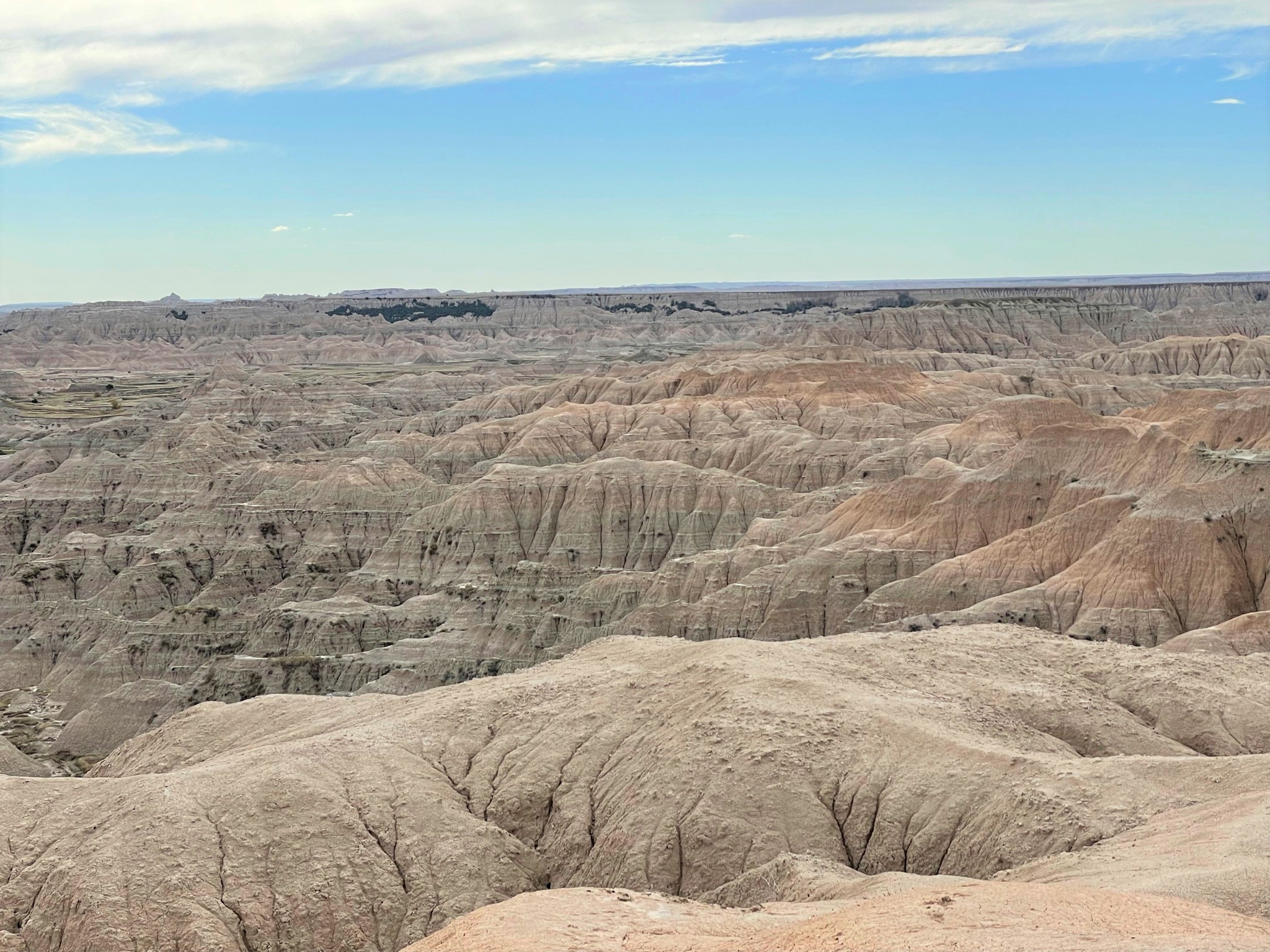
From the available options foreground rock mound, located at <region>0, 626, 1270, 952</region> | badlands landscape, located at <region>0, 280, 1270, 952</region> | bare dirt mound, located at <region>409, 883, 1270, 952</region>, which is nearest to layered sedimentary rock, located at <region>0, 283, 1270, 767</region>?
badlands landscape, located at <region>0, 280, 1270, 952</region>

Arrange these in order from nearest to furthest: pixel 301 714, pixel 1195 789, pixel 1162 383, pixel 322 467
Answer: pixel 1195 789
pixel 301 714
pixel 322 467
pixel 1162 383

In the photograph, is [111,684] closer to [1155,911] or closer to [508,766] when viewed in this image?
[508,766]

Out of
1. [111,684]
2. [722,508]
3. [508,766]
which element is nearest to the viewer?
[508,766]

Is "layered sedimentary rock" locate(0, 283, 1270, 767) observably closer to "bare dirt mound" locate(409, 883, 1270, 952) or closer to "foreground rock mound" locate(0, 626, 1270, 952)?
"foreground rock mound" locate(0, 626, 1270, 952)

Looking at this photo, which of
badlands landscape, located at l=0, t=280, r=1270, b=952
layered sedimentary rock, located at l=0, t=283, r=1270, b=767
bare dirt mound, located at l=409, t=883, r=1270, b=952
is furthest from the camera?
layered sedimentary rock, located at l=0, t=283, r=1270, b=767

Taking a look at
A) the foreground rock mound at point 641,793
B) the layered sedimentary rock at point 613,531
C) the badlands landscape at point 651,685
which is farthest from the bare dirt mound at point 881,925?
the layered sedimentary rock at point 613,531

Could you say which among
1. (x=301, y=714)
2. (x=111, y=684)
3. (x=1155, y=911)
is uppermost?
(x=1155, y=911)

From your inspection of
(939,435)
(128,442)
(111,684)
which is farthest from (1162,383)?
(111,684)

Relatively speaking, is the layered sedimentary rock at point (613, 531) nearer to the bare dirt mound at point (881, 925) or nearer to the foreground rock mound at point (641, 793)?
the foreground rock mound at point (641, 793)
